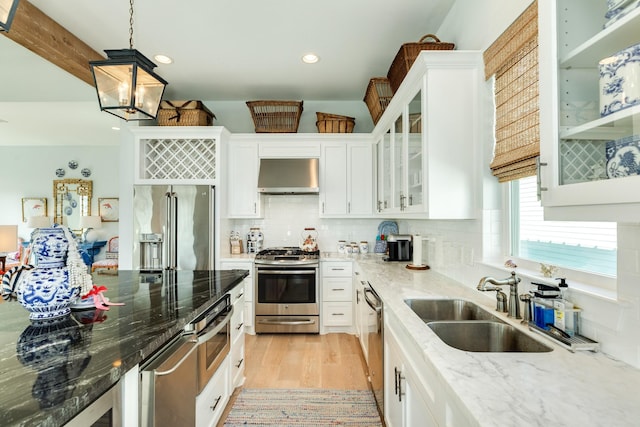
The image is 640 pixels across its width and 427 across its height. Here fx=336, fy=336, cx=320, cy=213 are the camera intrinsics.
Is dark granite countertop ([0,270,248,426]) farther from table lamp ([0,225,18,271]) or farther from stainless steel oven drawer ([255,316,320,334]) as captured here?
table lamp ([0,225,18,271])

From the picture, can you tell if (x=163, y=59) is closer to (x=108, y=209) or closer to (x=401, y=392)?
(x=401, y=392)

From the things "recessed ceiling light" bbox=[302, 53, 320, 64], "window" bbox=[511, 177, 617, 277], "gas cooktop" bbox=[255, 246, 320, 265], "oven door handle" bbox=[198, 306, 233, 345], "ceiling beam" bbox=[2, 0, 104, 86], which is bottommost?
"oven door handle" bbox=[198, 306, 233, 345]

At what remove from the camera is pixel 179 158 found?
3770 millimetres

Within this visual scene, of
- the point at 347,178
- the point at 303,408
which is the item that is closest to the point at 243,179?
the point at 347,178

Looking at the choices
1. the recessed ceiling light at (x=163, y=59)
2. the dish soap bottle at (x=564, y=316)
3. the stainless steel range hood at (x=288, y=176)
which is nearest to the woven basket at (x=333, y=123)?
the stainless steel range hood at (x=288, y=176)

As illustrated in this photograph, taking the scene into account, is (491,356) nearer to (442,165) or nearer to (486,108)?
(442,165)

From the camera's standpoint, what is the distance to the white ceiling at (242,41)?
7.81 ft

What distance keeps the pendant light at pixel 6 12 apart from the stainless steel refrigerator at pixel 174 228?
2.57m

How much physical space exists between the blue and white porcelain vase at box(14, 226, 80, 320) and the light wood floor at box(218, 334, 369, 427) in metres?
1.30

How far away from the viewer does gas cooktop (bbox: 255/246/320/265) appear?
3.56 m

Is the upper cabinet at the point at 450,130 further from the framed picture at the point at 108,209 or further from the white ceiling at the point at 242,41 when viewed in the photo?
the framed picture at the point at 108,209

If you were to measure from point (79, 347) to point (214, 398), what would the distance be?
1030mm

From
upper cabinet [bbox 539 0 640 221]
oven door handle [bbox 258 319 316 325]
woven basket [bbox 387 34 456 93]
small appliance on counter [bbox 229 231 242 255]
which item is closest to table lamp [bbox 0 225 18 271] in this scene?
small appliance on counter [bbox 229 231 242 255]

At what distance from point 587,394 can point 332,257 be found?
2.93 m
